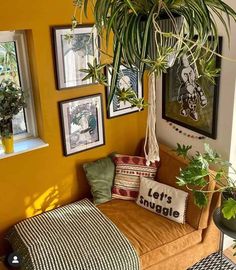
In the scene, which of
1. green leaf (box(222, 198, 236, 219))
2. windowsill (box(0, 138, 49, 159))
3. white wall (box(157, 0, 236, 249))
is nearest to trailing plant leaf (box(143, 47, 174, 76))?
green leaf (box(222, 198, 236, 219))

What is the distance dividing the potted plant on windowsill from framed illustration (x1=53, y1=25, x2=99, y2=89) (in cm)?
32

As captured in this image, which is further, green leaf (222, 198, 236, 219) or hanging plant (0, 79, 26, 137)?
hanging plant (0, 79, 26, 137)

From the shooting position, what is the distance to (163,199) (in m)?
2.69

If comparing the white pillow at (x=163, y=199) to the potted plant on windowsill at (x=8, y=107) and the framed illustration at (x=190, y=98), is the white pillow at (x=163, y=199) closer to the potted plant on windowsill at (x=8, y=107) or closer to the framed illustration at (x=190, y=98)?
the framed illustration at (x=190, y=98)

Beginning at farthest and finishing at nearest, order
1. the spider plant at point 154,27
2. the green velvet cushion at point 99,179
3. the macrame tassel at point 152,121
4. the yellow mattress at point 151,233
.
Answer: the green velvet cushion at point 99,179 < the yellow mattress at point 151,233 < the macrame tassel at point 152,121 < the spider plant at point 154,27

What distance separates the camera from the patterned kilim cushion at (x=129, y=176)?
294cm

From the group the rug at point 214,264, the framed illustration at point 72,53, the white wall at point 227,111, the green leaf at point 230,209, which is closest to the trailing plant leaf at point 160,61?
the green leaf at point 230,209

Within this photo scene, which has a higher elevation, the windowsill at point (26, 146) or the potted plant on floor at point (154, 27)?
the potted plant on floor at point (154, 27)

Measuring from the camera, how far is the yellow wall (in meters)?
2.41

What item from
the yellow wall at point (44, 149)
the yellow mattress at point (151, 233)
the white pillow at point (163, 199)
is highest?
the yellow wall at point (44, 149)

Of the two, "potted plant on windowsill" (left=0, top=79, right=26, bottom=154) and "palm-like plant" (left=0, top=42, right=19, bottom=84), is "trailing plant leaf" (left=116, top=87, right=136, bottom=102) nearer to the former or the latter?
"potted plant on windowsill" (left=0, top=79, right=26, bottom=154)

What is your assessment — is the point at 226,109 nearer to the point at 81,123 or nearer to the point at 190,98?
the point at 190,98

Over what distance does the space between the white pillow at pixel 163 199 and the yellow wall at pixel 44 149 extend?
54 cm

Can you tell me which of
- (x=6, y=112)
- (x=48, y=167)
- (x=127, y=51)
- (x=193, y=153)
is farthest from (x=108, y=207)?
(x=127, y=51)
